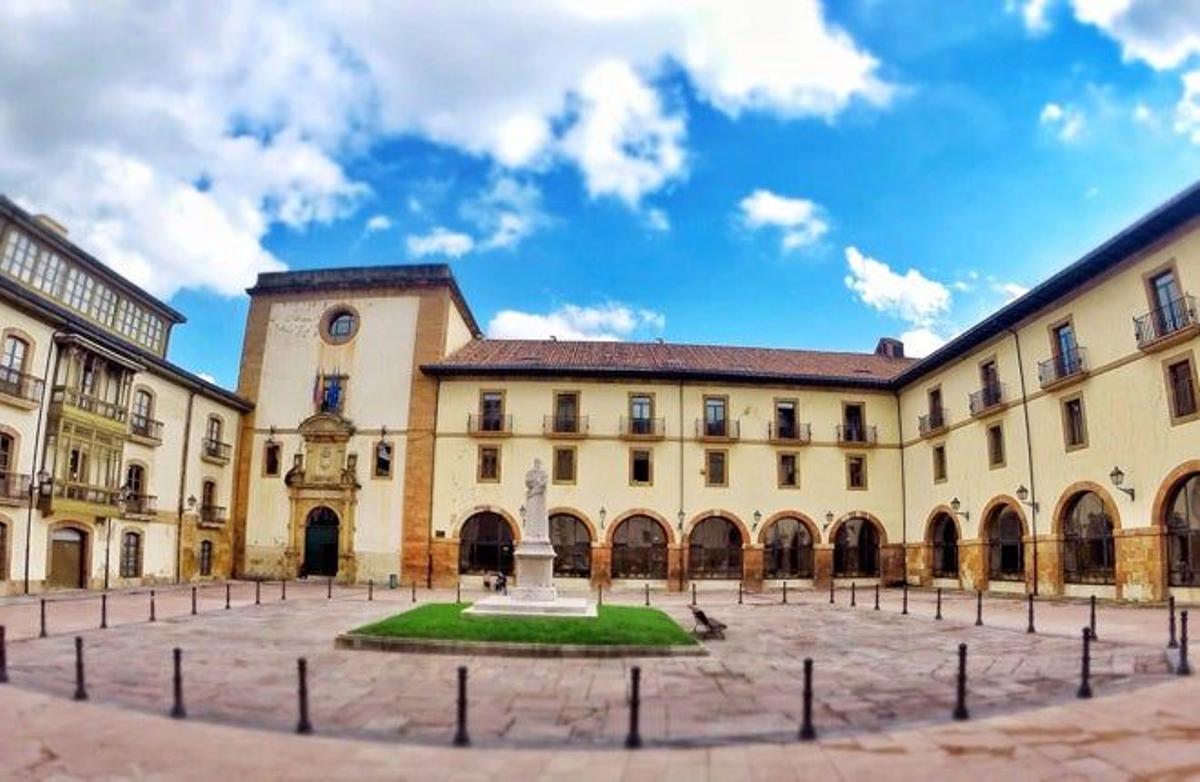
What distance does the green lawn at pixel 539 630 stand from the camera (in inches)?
519

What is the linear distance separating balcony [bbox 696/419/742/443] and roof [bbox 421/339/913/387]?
1.86 m

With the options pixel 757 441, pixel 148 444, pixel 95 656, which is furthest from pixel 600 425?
pixel 95 656

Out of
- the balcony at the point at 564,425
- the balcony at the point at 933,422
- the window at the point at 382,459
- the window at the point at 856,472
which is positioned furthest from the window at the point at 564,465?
the balcony at the point at 933,422

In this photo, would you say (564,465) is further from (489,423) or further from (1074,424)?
(1074,424)

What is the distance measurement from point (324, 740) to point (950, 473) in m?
29.5

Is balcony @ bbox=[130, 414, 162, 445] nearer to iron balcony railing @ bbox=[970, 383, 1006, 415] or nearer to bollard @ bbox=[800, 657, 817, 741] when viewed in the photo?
bollard @ bbox=[800, 657, 817, 741]

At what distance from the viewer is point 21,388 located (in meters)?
23.8

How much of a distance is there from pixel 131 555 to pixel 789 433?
25409mm

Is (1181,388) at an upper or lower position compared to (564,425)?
lower

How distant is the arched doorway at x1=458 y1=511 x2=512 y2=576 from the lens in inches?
1368

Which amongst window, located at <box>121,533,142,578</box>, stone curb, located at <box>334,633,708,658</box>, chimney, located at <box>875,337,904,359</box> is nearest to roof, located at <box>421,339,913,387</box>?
chimney, located at <box>875,337,904,359</box>

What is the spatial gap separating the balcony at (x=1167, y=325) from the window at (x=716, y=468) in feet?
54.5

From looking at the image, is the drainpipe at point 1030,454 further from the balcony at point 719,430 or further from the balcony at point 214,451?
the balcony at point 214,451

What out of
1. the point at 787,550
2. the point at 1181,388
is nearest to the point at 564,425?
the point at 787,550
